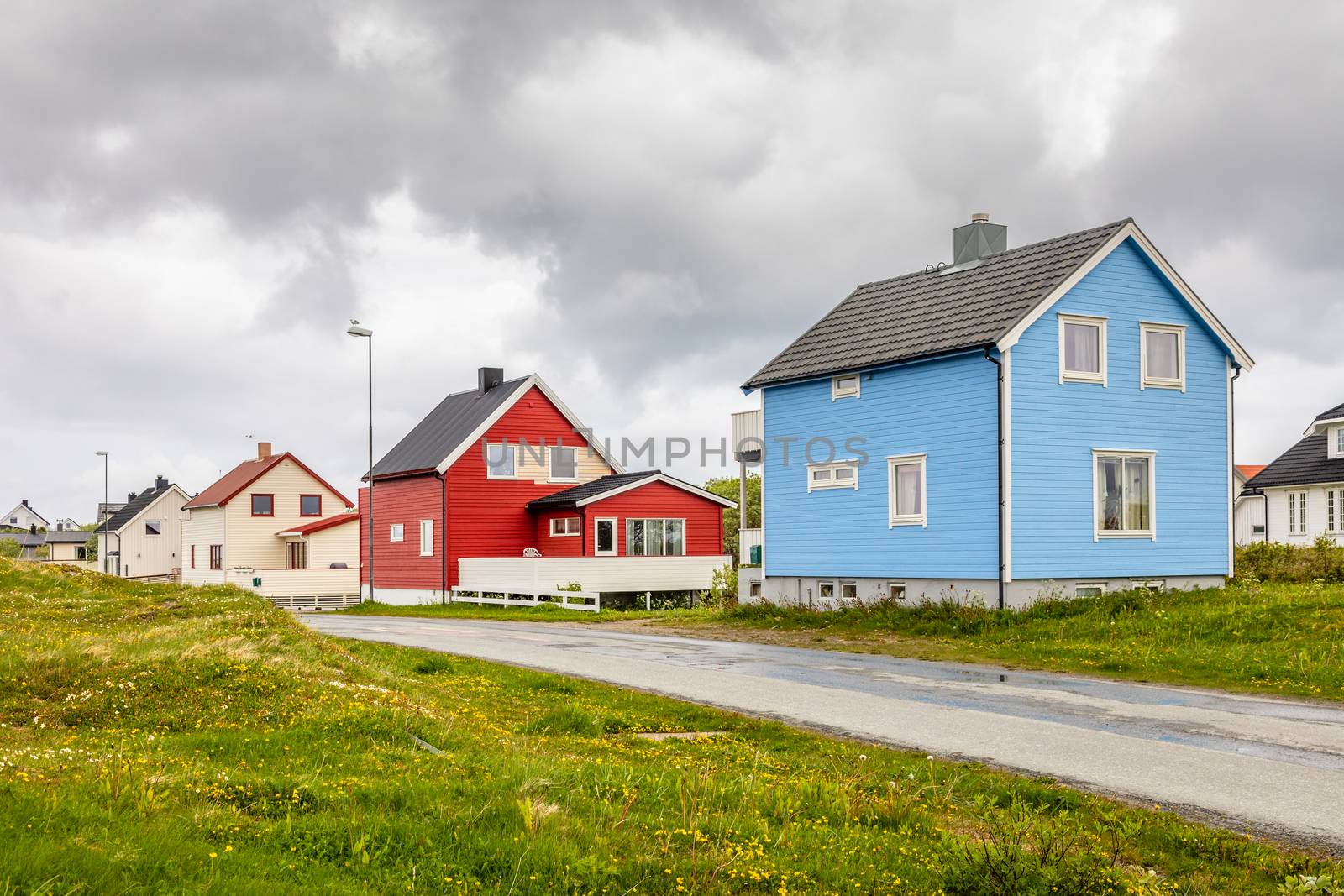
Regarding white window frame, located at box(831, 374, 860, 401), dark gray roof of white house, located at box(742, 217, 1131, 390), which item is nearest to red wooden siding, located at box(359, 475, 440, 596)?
dark gray roof of white house, located at box(742, 217, 1131, 390)

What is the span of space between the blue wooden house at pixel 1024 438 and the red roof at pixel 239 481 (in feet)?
166

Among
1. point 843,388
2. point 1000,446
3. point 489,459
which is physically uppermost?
point 843,388

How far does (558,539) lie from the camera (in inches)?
1871

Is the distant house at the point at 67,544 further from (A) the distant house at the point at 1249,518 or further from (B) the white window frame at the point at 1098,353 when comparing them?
(B) the white window frame at the point at 1098,353

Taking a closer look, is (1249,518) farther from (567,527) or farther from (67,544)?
(67,544)

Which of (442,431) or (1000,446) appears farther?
(442,431)

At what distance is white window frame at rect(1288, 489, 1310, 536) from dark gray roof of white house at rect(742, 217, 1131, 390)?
32624 millimetres

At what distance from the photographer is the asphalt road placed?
9.16m

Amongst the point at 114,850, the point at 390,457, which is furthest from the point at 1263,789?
the point at 390,457

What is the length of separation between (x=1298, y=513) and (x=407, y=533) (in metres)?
40.0

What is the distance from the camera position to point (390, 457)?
52.1 meters

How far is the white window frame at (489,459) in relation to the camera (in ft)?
156

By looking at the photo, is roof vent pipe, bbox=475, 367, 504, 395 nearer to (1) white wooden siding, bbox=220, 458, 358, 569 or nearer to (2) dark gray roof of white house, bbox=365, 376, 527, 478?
(2) dark gray roof of white house, bbox=365, 376, 527, 478

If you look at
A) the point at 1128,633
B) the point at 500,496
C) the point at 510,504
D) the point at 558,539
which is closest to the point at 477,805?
the point at 1128,633
